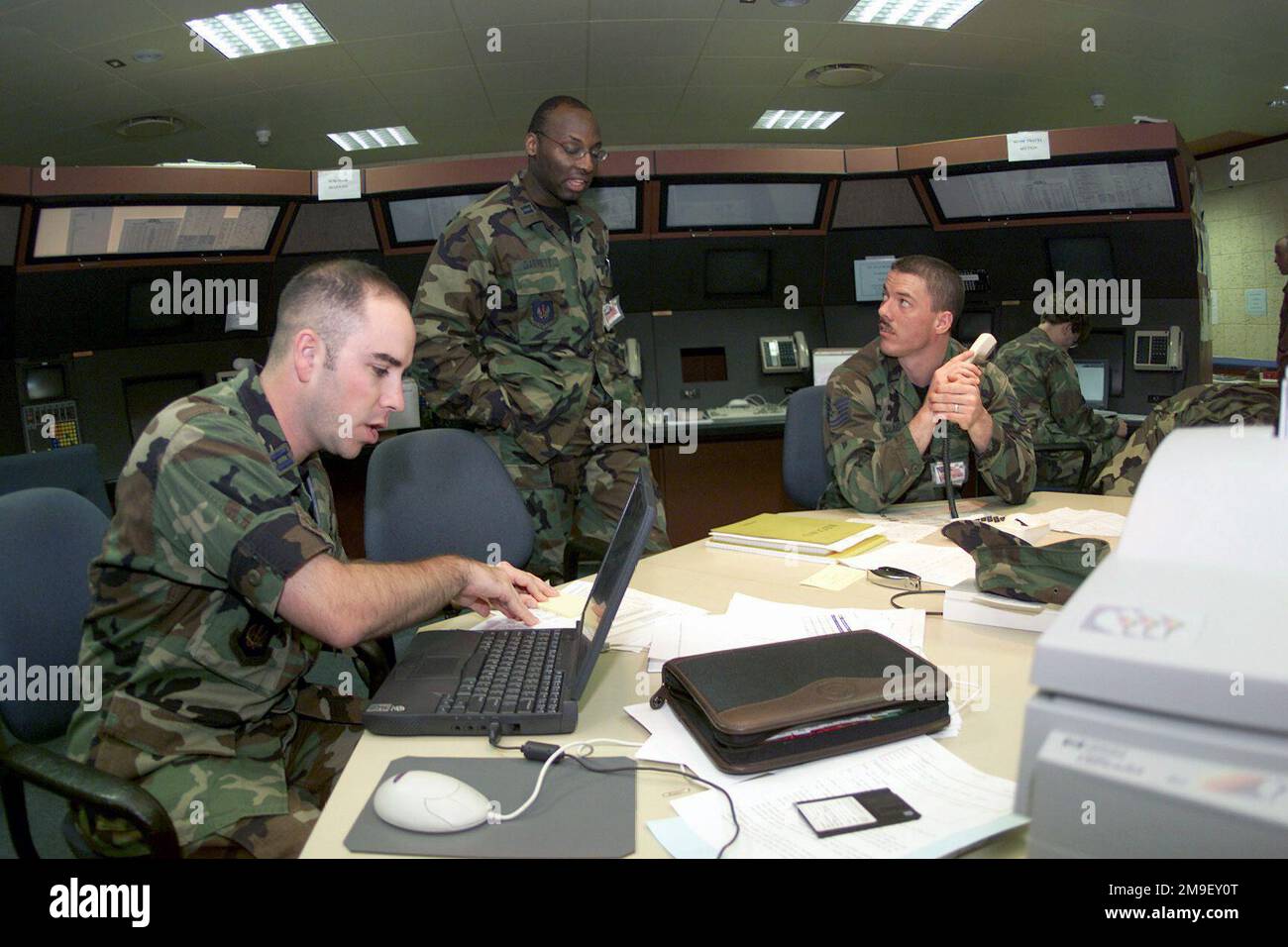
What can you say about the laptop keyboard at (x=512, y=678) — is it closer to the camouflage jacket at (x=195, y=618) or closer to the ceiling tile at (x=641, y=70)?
the camouflage jacket at (x=195, y=618)

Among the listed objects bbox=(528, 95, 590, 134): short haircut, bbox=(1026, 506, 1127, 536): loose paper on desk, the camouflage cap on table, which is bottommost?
bbox=(1026, 506, 1127, 536): loose paper on desk

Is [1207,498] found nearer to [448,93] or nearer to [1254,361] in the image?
[448,93]

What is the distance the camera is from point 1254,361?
912 cm

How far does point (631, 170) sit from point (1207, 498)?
322 centimetres

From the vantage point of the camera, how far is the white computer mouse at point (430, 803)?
0.83 metres

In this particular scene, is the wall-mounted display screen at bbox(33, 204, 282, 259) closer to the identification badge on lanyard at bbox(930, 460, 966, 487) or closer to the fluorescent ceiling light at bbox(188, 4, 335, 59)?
the fluorescent ceiling light at bbox(188, 4, 335, 59)

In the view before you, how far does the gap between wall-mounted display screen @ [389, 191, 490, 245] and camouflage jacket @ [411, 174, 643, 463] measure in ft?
3.63

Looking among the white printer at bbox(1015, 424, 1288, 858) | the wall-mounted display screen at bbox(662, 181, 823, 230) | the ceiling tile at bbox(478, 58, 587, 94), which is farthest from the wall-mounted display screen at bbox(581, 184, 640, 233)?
the white printer at bbox(1015, 424, 1288, 858)

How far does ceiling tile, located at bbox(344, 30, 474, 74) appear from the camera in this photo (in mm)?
5441

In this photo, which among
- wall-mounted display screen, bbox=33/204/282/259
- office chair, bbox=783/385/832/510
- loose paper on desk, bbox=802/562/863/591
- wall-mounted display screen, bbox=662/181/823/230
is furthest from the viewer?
wall-mounted display screen, bbox=662/181/823/230

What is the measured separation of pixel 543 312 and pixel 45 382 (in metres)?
2.15

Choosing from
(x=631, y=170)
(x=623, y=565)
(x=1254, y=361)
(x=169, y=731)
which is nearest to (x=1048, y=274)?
(x=631, y=170)

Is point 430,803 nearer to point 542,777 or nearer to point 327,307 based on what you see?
point 542,777

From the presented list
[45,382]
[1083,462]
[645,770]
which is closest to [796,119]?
[1083,462]
